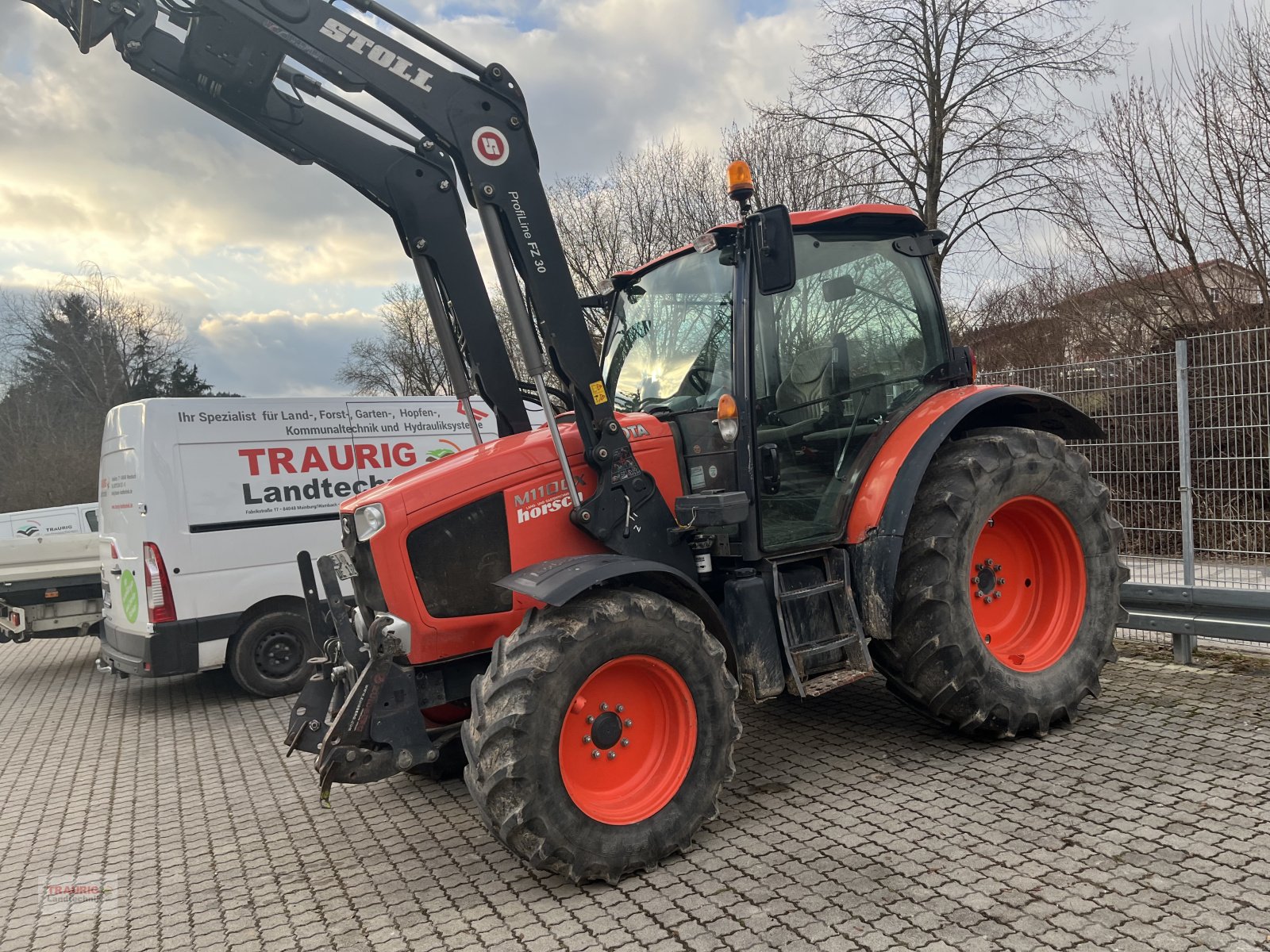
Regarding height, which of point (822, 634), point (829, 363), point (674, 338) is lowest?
point (822, 634)

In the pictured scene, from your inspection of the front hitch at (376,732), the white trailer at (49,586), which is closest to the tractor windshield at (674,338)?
the front hitch at (376,732)

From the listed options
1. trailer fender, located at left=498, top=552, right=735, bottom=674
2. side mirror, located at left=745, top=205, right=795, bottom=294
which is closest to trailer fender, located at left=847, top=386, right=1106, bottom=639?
trailer fender, located at left=498, top=552, right=735, bottom=674

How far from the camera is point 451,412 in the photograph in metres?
8.12

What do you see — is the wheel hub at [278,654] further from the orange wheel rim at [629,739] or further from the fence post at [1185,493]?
the fence post at [1185,493]

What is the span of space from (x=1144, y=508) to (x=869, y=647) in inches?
125

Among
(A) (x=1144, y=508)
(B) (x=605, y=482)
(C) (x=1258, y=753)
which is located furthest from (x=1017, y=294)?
(B) (x=605, y=482)

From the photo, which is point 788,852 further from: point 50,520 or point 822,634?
point 50,520

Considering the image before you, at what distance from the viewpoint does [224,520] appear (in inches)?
273

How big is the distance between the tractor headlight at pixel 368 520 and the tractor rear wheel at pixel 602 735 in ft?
2.50

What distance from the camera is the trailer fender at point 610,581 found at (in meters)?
3.27

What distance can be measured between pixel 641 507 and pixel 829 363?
4.16 feet

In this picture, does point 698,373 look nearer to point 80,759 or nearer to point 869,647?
point 869,647

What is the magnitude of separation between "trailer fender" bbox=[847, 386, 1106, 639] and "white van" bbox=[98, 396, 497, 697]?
15.9 ft

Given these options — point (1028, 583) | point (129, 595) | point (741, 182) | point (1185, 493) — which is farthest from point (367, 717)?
point (1185, 493)
